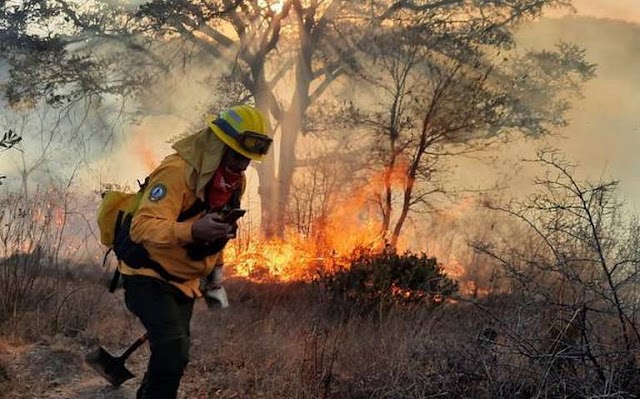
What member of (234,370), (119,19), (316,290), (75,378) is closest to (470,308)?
(316,290)

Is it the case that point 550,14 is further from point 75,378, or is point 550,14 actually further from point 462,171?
point 75,378

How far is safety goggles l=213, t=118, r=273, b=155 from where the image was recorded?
343 centimetres

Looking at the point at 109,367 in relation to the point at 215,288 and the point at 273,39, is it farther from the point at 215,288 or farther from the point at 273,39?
the point at 273,39

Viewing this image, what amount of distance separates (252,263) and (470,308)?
17.0 feet

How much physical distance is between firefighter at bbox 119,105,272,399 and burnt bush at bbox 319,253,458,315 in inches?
143

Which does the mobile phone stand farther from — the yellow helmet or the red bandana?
the yellow helmet

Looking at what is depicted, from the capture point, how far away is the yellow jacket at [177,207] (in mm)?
3152

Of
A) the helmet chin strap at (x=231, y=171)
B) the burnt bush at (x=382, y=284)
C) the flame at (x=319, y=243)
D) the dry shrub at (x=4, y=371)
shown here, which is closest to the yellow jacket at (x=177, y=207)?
the helmet chin strap at (x=231, y=171)

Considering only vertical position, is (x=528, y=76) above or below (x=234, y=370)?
→ above

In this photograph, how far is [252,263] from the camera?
38.0 feet

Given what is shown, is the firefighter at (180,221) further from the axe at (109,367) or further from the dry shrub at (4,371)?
the dry shrub at (4,371)

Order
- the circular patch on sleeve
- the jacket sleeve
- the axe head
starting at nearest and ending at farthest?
the jacket sleeve → the circular patch on sleeve → the axe head

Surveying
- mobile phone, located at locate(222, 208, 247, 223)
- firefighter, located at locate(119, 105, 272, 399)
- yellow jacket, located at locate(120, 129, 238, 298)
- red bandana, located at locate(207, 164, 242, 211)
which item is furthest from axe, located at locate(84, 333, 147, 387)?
mobile phone, located at locate(222, 208, 247, 223)

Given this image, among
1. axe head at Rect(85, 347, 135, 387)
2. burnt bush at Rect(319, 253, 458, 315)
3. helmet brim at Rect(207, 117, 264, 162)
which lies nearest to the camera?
helmet brim at Rect(207, 117, 264, 162)
